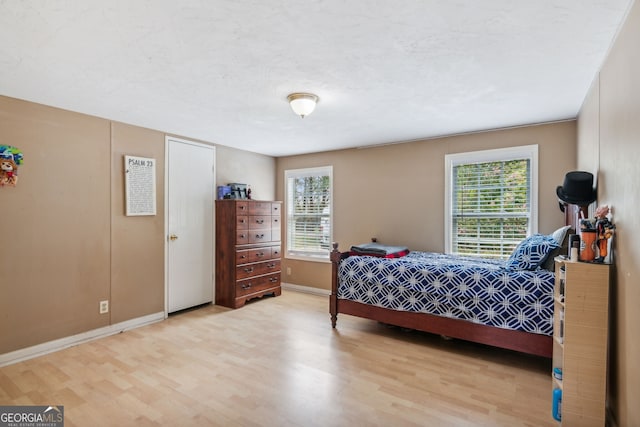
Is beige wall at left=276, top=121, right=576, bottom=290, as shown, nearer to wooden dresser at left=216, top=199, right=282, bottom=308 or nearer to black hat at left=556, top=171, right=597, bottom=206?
wooden dresser at left=216, top=199, right=282, bottom=308

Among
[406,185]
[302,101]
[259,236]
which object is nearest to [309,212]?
[259,236]

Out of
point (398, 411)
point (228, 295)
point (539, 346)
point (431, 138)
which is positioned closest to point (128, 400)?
point (398, 411)


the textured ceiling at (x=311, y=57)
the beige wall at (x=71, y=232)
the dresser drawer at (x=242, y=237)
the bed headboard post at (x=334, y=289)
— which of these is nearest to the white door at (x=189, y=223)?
the beige wall at (x=71, y=232)

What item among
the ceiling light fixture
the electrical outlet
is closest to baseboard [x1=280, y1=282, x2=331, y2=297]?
the electrical outlet

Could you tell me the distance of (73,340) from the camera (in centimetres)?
321

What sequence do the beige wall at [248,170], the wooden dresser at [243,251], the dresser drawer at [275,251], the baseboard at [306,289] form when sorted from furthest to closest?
the baseboard at [306,289] < the dresser drawer at [275,251] < the beige wall at [248,170] < the wooden dresser at [243,251]

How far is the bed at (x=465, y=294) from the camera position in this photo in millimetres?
2645

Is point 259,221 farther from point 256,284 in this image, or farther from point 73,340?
point 73,340

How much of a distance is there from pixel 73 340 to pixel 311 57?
3.52 meters

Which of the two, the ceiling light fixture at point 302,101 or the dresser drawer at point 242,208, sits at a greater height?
the ceiling light fixture at point 302,101

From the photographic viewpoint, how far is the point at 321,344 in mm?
3205

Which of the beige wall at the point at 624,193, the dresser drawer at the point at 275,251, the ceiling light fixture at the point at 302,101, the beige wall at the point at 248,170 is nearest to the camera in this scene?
the beige wall at the point at 624,193

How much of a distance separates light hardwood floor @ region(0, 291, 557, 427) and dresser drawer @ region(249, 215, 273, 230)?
1.58m

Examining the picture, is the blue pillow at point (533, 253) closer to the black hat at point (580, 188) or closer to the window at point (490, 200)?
the black hat at point (580, 188)
